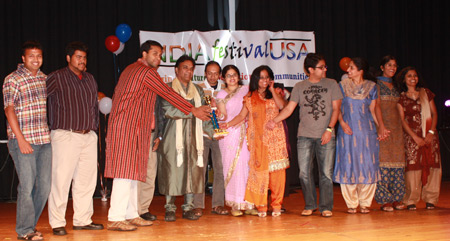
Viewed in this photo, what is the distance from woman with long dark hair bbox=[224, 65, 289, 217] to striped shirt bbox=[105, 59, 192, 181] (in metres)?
0.91

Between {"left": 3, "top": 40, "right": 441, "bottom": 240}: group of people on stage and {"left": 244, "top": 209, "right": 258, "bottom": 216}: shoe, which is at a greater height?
{"left": 3, "top": 40, "right": 441, "bottom": 240}: group of people on stage

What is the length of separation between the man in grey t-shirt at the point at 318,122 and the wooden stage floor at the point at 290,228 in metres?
0.27

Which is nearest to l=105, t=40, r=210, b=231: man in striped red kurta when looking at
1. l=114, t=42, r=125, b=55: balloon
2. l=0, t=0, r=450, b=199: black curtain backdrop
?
l=114, t=42, r=125, b=55: balloon

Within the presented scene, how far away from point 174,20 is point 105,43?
1232 millimetres

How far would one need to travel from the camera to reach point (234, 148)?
15.6ft

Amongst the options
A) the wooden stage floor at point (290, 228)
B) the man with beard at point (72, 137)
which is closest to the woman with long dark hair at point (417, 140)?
the wooden stage floor at point (290, 228)

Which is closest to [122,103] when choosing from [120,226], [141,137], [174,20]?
[141,137]

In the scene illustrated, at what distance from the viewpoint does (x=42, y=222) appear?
4.51m

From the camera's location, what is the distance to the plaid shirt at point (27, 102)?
3.64m

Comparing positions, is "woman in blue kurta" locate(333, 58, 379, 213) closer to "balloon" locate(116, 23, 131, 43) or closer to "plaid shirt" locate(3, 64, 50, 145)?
"plaid shirt" locate(3, 64, 50, 145)

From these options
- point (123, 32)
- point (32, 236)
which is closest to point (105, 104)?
point (123, 32)

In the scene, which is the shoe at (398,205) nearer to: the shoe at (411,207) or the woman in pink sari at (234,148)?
the shoe at (411,207)

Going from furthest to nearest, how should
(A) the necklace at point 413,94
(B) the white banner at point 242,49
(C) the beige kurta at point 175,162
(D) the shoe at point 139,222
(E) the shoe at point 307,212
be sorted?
(B) the white banner at point 242,49
(A) the necklace at point 413,94
(E) the shoe at point 307,212
(C) the beige kurta at point 175,162
(D) the shoe at point 139,222

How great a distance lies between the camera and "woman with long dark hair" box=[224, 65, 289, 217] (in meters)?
4.55
